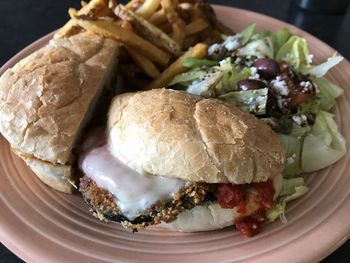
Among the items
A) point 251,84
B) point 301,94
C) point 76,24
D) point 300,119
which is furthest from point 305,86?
point 76,24

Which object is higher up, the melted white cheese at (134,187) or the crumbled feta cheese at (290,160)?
the melted white cheese at (134,187)

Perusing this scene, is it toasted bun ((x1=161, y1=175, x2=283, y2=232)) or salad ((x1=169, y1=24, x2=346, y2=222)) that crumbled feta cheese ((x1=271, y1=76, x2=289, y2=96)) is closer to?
salad ((x1=169, y1=24, x2=346, y2=222))

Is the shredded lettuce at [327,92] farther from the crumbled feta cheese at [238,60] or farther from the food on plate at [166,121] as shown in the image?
the crumbled feta cheese at [238,60]

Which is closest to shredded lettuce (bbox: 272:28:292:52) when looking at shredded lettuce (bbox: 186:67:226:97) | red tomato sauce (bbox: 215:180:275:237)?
shredded lettuce (bbox: 186:67:226:97)

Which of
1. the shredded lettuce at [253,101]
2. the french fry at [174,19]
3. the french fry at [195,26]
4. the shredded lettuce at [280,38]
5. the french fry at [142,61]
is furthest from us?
the shredded lettuce at [280,38]

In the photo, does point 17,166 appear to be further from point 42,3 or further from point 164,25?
point 42,3

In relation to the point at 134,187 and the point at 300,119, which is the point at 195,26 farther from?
the point at 134,187

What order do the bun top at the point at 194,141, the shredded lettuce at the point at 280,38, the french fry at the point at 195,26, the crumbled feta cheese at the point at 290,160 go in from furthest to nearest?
the shredded lettuce at the point at 280,38
the french fry at the point at 195,26
the crumbled feta cheese at the point at 290,160
the bun top at the point at 194,141

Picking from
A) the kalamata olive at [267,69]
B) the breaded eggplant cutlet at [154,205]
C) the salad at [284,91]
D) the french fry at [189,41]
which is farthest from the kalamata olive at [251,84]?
the breaded eggplant cutlet at [154,205]
